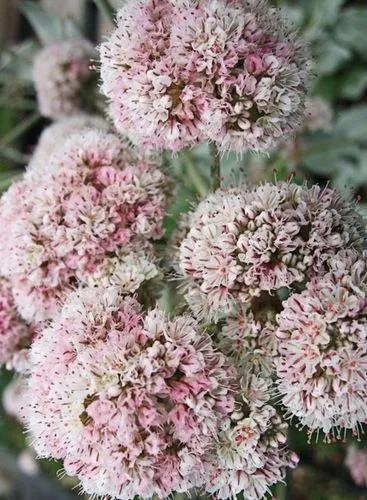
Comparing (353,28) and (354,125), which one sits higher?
(353,28)

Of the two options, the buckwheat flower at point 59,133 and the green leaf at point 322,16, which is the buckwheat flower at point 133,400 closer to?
the buckwheat flower at point 59,133

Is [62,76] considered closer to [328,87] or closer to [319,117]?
[319,117]

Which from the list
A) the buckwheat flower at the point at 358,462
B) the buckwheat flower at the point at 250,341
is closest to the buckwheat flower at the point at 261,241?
the buckwheat flower at the point at 250,341

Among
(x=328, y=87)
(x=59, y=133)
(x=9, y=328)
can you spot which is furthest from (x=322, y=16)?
(x=9, y=328)

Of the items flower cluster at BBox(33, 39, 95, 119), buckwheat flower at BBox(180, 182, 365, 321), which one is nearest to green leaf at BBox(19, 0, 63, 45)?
flower cluster at BBox(33, 39, 95, 119)

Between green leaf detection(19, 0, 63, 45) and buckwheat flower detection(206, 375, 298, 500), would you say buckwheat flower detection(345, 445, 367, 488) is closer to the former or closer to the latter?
buckwheat flower detection(206, 375, 298, 500)

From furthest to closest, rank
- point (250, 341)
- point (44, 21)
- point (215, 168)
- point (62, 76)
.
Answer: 1. point (44, 21)
2. point (62, 76)
3. point (215, 168)
4. point (250, 341)
